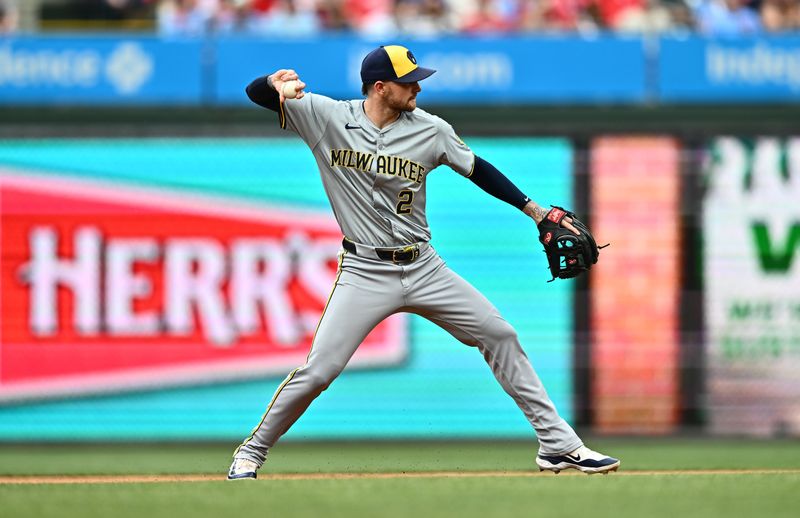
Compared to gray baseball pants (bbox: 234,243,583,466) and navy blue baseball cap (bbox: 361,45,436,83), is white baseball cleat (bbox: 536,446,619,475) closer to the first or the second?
gray baseball pants (bbox: 234,243,583,466)

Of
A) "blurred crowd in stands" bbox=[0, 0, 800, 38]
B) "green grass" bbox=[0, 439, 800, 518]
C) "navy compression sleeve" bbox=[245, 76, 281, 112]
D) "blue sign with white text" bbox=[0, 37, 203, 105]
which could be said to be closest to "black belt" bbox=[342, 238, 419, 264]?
"navy compression sleeve" bbox=[245, 76, 281, 112]

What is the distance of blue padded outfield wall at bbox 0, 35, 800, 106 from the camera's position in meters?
11.4

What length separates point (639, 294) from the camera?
1122cm

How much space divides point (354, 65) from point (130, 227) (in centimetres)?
206

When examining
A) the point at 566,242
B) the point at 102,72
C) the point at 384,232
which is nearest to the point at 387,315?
the point at 384,232

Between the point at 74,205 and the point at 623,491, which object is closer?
the point at 623,491

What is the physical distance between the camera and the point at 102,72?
11.6m

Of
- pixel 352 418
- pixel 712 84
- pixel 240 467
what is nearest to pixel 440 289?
pixel 240 467

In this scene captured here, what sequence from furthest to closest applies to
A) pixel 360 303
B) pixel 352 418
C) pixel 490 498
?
pixel 352 418 < pixel 360 303 < pixel 490 498

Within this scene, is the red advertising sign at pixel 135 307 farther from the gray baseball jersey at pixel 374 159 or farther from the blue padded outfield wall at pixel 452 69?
the gray baseball jersey at pixel 374 159

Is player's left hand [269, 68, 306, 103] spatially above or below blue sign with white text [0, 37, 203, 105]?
below

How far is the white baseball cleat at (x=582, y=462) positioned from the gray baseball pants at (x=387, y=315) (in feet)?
0.12

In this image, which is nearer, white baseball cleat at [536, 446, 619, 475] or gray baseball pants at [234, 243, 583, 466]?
gray baseball pants at [234, 243, 583, 466]

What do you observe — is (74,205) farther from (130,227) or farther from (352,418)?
(352,418)
